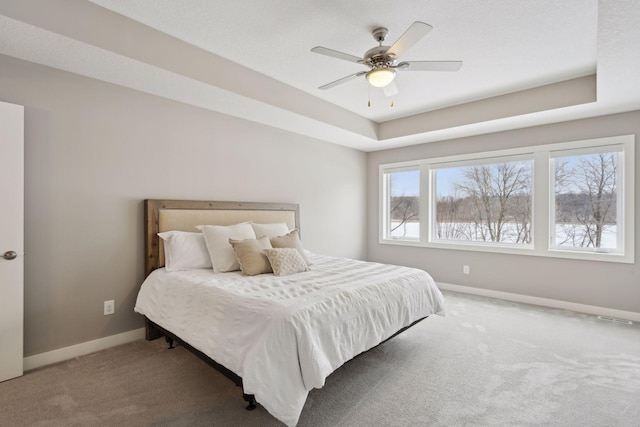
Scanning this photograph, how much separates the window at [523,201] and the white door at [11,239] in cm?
490

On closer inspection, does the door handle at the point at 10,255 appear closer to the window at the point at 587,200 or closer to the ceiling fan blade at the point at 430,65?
the ceiling fan blade at the point at 430,65

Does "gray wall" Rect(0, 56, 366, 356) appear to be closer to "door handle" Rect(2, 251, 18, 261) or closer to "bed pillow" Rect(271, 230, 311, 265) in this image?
"door handle" Rect(2, 251, 18, 261)

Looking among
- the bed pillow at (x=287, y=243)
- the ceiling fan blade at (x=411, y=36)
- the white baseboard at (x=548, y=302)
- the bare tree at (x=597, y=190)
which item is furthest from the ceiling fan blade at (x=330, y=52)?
the white baseboard at (x=548, y=302)

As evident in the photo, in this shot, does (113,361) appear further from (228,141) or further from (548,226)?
(548,226)

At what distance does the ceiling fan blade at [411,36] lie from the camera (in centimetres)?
199

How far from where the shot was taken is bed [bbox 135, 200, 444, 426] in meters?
1.75

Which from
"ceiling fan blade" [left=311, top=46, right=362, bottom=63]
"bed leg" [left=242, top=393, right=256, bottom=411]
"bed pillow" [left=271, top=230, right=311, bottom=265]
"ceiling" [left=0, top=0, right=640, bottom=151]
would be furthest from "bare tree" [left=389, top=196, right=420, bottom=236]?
"bed leg" [left=242, top=393, right=256, bottom=411]

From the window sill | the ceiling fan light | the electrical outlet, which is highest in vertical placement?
the ceiling fan light

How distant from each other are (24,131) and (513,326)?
4893mm

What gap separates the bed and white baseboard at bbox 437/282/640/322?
203 centimetres

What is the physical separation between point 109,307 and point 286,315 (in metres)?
2.09

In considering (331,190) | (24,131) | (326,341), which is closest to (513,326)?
(326,341)

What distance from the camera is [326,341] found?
1.96 m

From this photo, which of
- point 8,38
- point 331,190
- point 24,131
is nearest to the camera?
point 8,38
